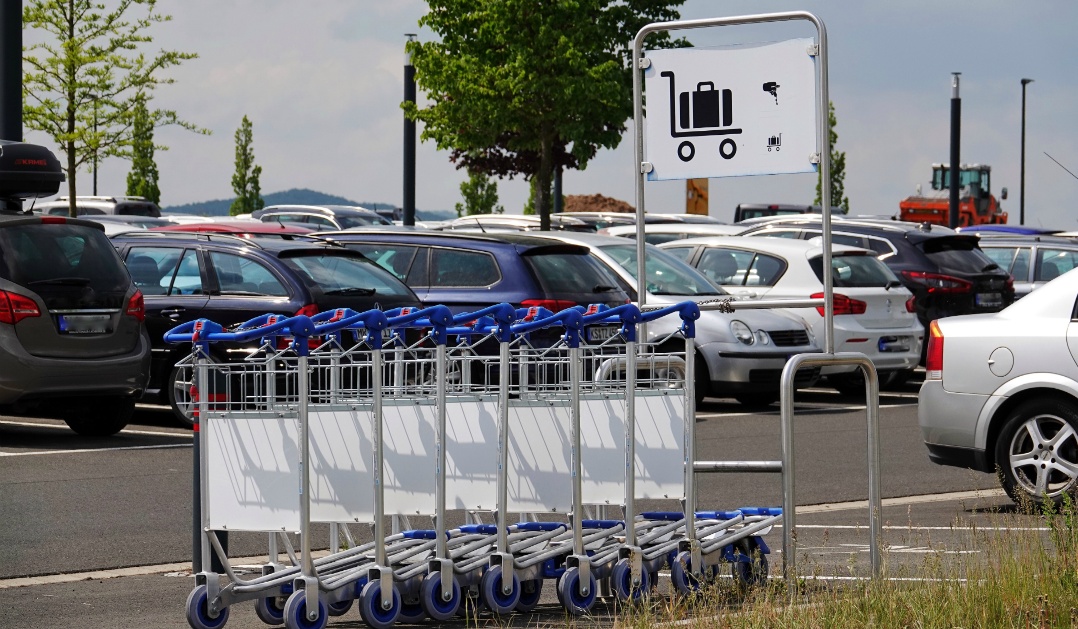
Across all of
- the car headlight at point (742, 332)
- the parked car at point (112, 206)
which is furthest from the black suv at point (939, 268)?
the parked car at point (112, 206)

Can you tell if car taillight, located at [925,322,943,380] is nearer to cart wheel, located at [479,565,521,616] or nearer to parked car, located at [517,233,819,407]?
cart wheel, located at [479,565,521,616]

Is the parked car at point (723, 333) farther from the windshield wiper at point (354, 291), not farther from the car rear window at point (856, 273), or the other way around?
the windshield wiper at point (354, 291)

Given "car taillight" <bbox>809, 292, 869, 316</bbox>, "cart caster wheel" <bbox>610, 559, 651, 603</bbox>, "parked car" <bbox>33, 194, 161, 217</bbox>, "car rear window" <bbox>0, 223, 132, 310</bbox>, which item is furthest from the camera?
"parked car" <bbox>33, 194, 161, 217</bbox>

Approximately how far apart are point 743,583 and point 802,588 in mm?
355

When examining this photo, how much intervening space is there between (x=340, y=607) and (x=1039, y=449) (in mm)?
4990

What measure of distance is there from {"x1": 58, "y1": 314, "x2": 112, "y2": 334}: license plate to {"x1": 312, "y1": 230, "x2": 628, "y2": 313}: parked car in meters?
3.05

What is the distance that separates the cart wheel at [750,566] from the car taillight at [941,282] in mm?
12710

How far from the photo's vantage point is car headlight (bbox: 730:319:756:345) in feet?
51.6

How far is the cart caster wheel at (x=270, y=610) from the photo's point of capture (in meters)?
6.40

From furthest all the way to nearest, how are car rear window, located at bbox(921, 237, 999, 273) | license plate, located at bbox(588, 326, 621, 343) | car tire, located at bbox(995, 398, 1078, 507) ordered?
1. car rear window, located at bbox(921, 237, 999, 273)
2. license plate, located at bbox(588, 326, 621, 343)
3. car tire, located at bbox(995, 398, 1078, 507)

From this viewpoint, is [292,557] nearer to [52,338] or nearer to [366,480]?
[366,480]

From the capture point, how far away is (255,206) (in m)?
69.5

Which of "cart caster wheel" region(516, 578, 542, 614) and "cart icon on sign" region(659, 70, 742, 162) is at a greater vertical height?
"cart icon on sign" region(659, 70, 742, 162)

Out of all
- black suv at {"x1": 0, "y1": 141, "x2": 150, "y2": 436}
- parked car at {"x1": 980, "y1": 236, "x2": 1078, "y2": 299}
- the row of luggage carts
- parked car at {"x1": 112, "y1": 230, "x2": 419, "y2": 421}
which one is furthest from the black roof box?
A: parked car at {"x1": 980, "y1": 236, "x2": 1078, "y2": 299}
